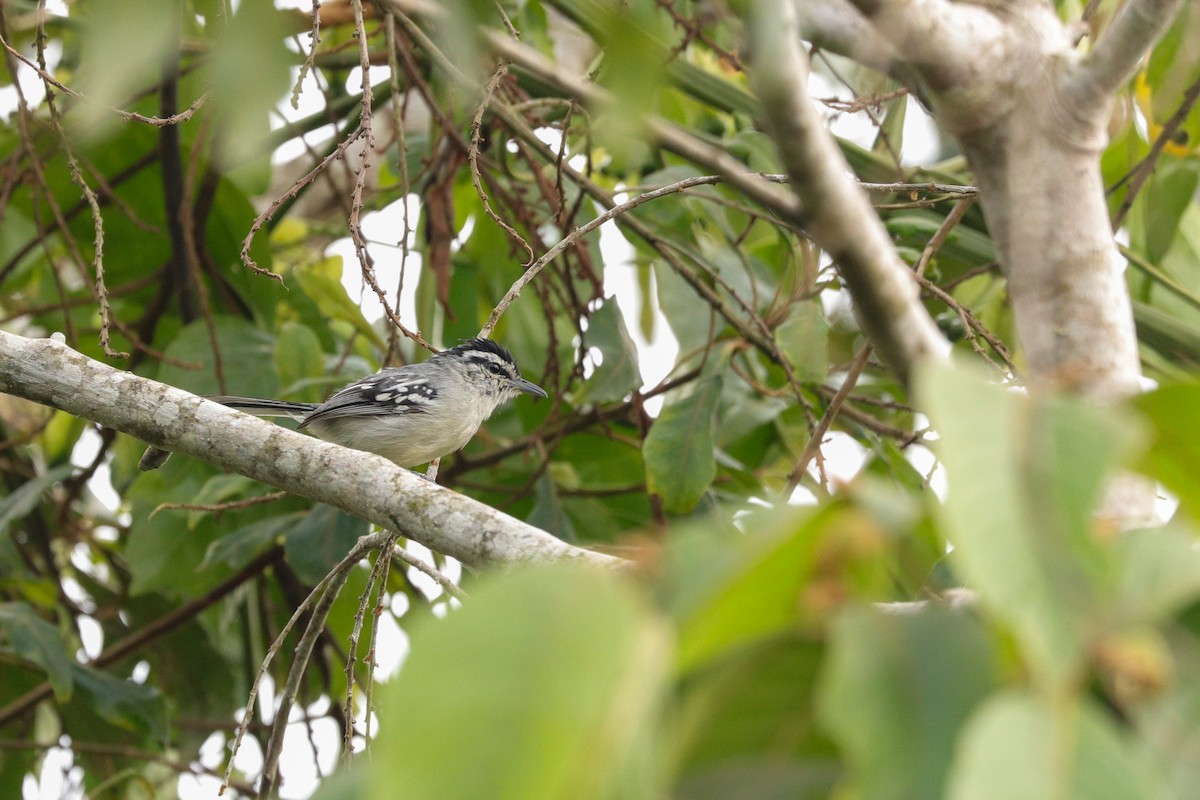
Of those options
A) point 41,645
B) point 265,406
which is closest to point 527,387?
point 265,406

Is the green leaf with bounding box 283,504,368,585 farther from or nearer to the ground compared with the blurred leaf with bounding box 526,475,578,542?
farther from the ground

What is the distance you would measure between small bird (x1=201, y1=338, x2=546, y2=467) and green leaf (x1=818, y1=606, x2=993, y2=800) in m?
4.45

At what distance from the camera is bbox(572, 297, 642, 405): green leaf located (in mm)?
4656

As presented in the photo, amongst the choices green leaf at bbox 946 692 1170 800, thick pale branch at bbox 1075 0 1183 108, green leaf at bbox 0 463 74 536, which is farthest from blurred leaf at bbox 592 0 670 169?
green leaf at bbox 0 463 74 536

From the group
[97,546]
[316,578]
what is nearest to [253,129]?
[316,578]

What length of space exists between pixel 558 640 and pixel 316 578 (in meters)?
4.06

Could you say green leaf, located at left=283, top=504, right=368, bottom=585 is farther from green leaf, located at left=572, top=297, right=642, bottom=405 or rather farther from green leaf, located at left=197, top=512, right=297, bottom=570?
green leaf, located at left=572, top=297, right=642, bottom=405

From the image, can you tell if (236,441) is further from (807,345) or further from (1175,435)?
(1175,435)

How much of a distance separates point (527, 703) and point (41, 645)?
432cm

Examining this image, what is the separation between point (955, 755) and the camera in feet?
3.04

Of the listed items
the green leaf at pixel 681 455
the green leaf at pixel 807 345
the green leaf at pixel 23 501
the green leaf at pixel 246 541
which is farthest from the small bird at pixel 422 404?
the green leaf at pixel 807 345

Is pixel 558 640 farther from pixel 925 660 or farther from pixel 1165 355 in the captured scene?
pixel 1165 355

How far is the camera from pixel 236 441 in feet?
10.5

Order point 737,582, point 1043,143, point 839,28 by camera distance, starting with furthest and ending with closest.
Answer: point 839,28
point 1043,143
point 737,582
